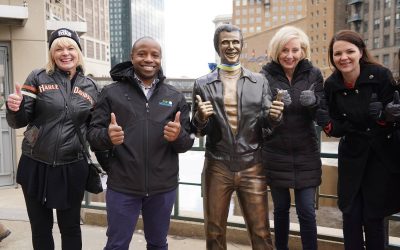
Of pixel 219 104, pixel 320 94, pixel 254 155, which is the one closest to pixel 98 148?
pixel 219 104

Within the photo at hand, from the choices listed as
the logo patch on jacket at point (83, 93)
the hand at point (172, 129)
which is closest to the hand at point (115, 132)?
the hand at point (172, 129)

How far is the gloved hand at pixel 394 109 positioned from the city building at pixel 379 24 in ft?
194

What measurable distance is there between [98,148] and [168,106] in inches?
20.5

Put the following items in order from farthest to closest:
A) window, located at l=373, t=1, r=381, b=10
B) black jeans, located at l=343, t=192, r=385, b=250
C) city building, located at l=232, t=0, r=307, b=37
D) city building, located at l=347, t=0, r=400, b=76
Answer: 1. city building, located at l=232, t=0, r=307, b=37
2. window, located at l=373, t=1, r=381, b=10
3. city building, located at l=347, t=0, r=400, b=76
4. black jeans, located at l=343, t=192, r=385, b=250

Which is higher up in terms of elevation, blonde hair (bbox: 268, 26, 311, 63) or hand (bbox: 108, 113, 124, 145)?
blonde hair (bbox: 268, 26, 311, 63)

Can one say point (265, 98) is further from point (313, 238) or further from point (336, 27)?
point (336, 27)

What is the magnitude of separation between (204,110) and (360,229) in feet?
4.57

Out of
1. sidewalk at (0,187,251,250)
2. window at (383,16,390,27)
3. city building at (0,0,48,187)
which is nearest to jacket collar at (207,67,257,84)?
sidewalk at (0,187,251,250)

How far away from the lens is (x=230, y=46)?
276 centimetres

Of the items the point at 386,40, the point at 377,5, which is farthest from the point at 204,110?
the point at 377,5

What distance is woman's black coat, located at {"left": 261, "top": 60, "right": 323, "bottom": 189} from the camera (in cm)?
301

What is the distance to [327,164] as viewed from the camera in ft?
20.4

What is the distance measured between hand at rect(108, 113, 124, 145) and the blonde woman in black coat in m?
1.12

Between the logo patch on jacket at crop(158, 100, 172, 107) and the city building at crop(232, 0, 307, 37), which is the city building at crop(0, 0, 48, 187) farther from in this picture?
the city building at crop(232, 0, 307, 37)
